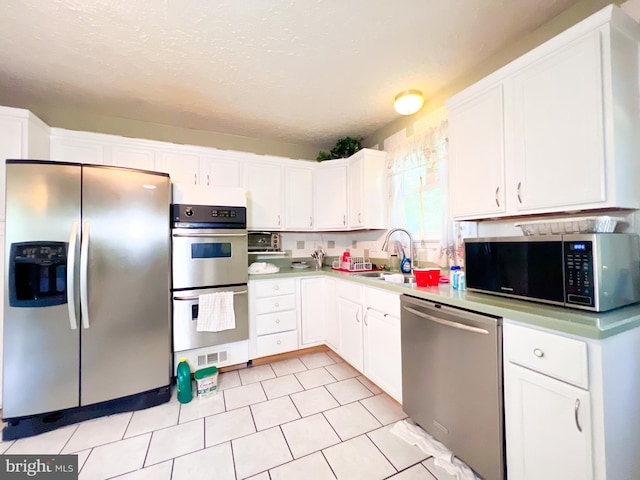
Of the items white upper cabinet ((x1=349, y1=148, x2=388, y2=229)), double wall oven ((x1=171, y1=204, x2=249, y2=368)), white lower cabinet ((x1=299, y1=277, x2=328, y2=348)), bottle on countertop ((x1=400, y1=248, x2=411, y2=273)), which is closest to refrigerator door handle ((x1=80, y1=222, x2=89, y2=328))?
double wall oven ((x1=171, y1=204, x2=249, y2=368))

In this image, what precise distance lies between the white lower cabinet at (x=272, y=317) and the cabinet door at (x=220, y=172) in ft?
3.68

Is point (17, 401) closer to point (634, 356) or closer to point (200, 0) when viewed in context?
point (200, 0)

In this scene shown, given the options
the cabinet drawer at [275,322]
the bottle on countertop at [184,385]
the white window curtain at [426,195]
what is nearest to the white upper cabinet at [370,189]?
the white window curtain at [426,195]

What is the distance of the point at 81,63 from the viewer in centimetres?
181

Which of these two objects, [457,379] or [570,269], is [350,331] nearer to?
[457,379]

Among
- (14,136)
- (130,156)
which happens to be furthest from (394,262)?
(14,136)

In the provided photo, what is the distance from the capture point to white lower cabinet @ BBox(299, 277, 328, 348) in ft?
8.97

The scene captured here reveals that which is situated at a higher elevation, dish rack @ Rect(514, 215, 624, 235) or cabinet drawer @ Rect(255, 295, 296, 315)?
dish rack @ Rect(514, 215, 624, 235)

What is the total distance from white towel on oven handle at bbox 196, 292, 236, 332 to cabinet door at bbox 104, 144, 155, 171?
1.41 meters

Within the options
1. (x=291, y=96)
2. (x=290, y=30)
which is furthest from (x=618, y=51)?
(x=291, y=96)

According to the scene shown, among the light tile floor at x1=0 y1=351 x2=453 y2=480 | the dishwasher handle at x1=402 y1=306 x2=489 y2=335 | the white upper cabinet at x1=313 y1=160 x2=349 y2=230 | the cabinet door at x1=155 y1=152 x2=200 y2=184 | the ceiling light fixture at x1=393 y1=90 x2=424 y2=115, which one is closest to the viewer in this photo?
the dishwasher handle at x1=402 y1=306 x2=489 y2=335

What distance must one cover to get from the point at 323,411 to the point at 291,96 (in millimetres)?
2575

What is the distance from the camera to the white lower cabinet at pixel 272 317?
2.53 m

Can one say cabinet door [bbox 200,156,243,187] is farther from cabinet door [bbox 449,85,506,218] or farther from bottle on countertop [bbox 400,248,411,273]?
cabinet door [bbox 449,85,506,218]
